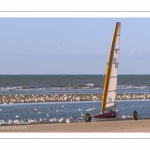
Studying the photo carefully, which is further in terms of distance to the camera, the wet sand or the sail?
the sail

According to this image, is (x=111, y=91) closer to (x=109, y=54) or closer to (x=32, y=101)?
(x=109, y=54)

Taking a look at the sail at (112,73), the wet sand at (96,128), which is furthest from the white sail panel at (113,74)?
the wet sand at (96,128)

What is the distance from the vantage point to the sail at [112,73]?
2241cm

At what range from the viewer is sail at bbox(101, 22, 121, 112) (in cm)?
2241

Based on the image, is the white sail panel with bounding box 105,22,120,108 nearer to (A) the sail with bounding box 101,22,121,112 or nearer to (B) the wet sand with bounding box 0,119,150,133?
(A) the sail with bounding box 101,22,121,112

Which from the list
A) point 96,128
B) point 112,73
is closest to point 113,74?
point 112,73

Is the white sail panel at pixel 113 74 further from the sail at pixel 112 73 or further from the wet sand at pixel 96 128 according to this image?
the wet sand at pixel 96 128

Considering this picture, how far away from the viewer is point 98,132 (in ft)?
58.2

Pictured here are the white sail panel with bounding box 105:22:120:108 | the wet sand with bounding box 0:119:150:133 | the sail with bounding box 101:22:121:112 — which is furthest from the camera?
the white sail panel with bounding box 105:22:120:108

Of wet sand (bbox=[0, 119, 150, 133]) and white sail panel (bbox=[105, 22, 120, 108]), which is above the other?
white sail panel (bbox=[105, 22, 120, 108])

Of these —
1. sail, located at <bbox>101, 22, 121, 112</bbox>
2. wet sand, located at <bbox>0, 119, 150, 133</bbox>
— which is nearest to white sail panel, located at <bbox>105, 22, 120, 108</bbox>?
sail, located at <bbox>101, 22, 121, 112</bbox>

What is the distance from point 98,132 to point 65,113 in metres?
11.8
